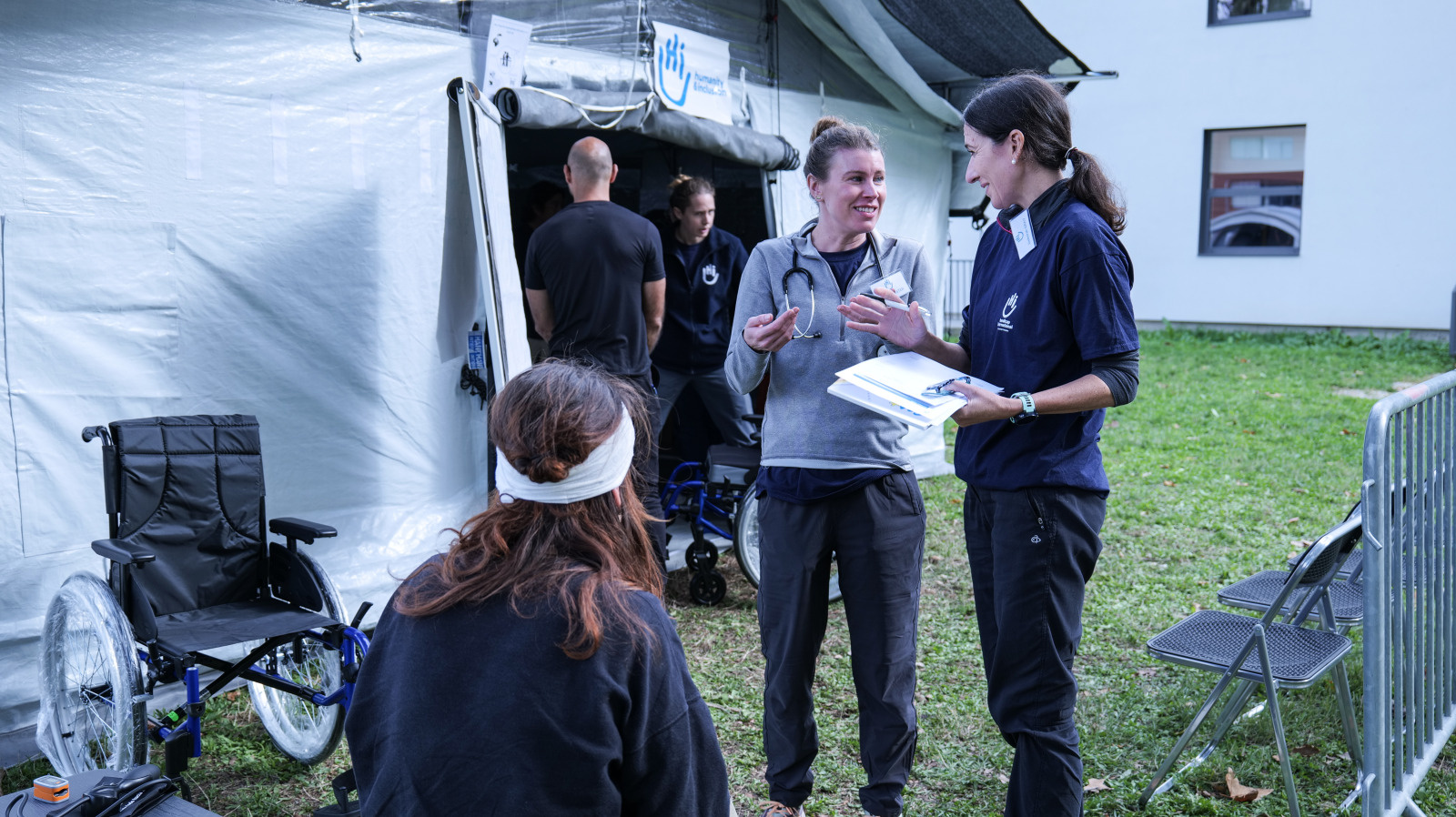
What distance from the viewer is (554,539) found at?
4.70 feet

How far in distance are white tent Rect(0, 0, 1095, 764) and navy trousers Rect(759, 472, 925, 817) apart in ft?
5.85

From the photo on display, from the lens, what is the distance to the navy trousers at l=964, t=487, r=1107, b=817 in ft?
7.30

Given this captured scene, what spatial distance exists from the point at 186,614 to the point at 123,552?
0.42m

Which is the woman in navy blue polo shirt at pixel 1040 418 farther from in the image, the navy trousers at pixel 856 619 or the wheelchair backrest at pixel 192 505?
the wheelchair backrest at pixel 192 505

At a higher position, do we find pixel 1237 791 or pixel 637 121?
pixel 637 121

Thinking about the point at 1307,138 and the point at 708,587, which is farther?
the point at 1307,138

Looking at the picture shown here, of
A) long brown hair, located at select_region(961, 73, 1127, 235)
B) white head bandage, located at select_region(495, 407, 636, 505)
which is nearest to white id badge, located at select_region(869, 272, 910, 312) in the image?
long brown hair, located at select_region(961, 73, 1127, 235)

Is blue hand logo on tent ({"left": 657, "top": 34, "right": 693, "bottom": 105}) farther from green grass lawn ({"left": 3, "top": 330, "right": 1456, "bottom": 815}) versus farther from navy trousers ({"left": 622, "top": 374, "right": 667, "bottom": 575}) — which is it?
green grass lawn ({"left": 3, "top": 330, "right": 1456, "bottom": 815})

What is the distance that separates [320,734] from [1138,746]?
245cm

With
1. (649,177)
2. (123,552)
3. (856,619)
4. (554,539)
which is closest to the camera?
(554,539)

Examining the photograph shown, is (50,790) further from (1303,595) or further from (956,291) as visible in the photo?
(956,291)

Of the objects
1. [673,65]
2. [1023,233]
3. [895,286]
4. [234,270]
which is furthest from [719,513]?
[1023,233]

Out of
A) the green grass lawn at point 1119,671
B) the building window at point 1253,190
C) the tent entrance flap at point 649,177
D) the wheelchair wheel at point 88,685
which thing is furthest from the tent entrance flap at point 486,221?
the building window at point 1253,190

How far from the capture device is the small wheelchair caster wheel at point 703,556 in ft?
15.7
